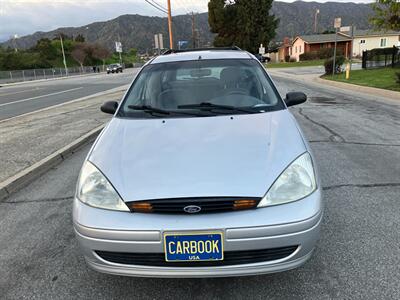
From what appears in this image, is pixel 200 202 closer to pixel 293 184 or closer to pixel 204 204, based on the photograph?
pixel 204 204

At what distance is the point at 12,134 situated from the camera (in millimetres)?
8383

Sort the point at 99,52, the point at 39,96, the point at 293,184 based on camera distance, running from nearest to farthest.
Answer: the point at 293,184 → the point at 39,96 → the point at 99,52

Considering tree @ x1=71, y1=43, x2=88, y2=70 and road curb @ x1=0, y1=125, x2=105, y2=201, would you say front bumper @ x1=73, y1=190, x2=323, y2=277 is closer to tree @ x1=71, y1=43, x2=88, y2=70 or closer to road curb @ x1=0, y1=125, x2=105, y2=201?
road curb @ x1=0, y1=125, x2=105, y2=201

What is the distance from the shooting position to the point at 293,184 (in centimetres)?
242

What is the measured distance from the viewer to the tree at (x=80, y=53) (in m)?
85.7

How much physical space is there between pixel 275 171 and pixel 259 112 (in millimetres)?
978

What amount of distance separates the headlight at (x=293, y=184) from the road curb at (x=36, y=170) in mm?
3721

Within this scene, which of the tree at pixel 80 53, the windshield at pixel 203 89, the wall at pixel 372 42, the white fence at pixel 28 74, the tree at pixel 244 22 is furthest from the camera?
the tree at pixel 80 53

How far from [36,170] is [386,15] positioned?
551 inches

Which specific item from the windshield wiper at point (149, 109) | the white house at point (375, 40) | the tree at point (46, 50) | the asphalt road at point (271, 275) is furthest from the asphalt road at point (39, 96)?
the tree at point (46, 50)

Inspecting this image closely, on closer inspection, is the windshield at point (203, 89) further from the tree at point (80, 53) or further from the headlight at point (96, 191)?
the tree at point (80, 53)

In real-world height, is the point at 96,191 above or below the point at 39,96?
above

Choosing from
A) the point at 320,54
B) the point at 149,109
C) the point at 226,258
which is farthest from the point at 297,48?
the point at 226,258

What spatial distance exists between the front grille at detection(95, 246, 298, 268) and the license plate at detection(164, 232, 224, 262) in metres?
0.04
